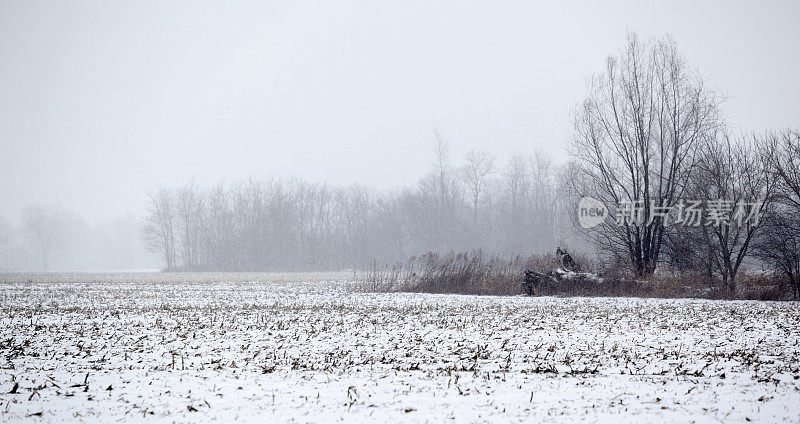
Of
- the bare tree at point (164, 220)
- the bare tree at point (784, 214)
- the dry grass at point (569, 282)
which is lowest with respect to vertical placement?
the dry grass at point (569, 282)

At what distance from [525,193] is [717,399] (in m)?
64.0

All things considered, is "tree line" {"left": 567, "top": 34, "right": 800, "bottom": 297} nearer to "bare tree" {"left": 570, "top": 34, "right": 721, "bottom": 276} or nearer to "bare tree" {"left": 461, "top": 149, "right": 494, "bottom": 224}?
"bare tree" {"left": 570, "top": 34, "right": 721, "bottom": 276}

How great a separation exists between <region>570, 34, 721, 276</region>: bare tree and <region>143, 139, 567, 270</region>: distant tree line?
37.0 metres

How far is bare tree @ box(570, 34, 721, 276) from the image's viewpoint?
67.1 ft

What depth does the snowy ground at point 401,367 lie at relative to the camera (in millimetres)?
4828

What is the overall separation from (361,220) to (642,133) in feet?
171

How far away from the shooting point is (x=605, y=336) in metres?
8.95

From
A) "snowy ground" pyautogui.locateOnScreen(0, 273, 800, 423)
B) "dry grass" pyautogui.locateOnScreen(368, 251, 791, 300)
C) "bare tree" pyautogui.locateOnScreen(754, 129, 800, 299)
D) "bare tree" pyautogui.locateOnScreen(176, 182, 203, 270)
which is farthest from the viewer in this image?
"bare tree" pyautogui.locateOnScreen(176, 182, 203, 270)

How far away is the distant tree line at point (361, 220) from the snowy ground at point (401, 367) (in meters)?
49.1

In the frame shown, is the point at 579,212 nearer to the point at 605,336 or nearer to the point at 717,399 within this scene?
the point at 605,336

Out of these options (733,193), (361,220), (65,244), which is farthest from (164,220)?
(733,193)

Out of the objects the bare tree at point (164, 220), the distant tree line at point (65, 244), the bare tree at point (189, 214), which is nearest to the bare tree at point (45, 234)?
the distant tree line at point (65, 244)

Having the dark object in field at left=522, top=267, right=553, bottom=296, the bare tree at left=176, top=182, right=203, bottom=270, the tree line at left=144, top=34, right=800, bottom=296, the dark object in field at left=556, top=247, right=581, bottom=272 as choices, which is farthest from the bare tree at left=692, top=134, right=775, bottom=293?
the bare tree at left=176, top=182, right=203, bottom=270

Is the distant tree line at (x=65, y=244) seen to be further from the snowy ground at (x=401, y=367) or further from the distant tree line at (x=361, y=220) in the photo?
the snowy ground at (x=401, y=367)
